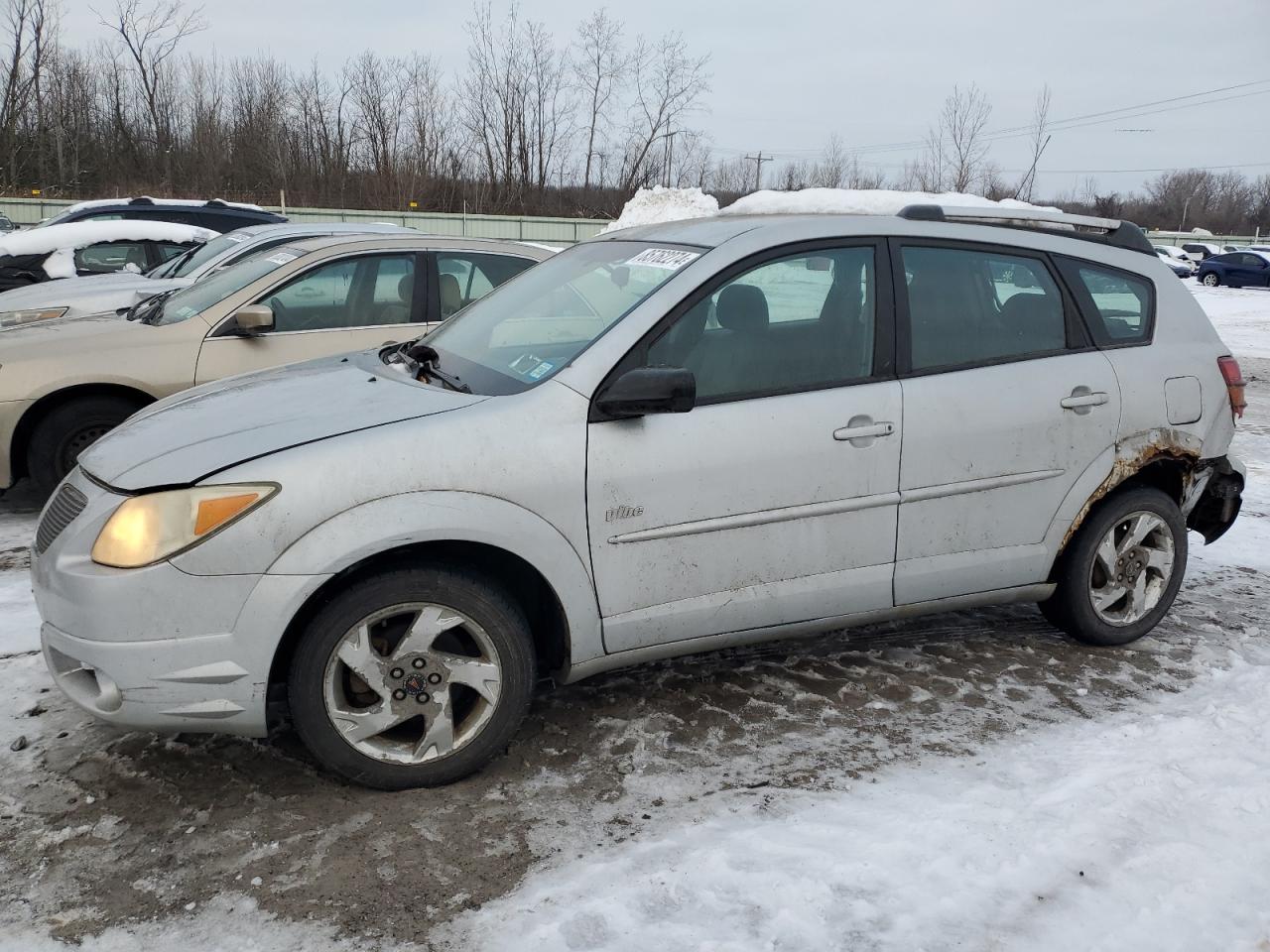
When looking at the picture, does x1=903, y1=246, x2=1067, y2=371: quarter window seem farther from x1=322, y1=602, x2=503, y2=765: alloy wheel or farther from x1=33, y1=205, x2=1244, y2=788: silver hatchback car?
x1=322, y1=602, x2=503, y2=765: alloy wheel

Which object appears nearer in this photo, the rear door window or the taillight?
the taillight

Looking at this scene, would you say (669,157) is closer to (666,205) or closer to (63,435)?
(666,205)

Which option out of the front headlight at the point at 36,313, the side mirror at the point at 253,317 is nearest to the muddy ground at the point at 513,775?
the side mirror at the point at 253,317

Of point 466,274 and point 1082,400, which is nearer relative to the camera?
point 1082,400

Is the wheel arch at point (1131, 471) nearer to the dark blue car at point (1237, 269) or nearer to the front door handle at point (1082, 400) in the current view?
the front door handle at point (1082, 400)

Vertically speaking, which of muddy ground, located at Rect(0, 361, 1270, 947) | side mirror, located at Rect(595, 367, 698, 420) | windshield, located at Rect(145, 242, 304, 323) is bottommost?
muddy ground, located at Rect(0, 361, 1270, 947)

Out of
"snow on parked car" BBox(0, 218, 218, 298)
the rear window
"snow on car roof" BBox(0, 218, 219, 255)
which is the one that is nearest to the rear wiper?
the rear window

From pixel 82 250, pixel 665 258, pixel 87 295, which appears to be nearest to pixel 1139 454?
pixel 665 258

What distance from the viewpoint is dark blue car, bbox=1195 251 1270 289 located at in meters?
34.0

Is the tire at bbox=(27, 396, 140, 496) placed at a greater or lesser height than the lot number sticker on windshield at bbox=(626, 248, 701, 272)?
lesser

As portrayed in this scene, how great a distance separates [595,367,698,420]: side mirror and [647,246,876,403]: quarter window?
191 mm

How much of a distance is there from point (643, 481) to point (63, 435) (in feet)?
13.7

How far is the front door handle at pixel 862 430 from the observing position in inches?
139

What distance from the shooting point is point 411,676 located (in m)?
3.05
